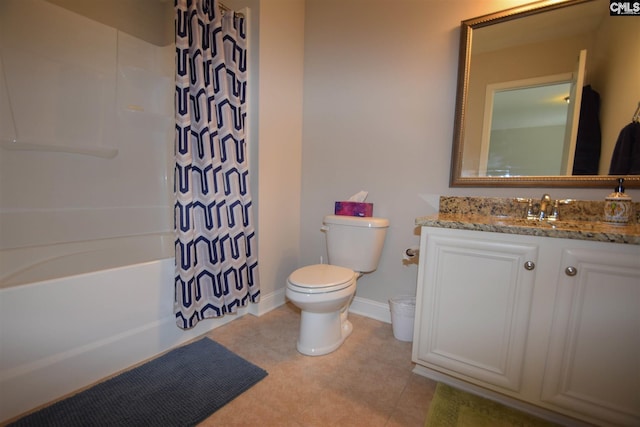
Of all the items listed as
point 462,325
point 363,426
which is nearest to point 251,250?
point 363,426

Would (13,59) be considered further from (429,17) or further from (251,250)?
(429,17)

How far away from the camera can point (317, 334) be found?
4.96 feet

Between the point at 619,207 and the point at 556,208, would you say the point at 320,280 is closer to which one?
the point at 556,208

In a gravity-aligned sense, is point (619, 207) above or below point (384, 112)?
below

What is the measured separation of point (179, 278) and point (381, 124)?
1585mm

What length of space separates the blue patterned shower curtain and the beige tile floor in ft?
1.13

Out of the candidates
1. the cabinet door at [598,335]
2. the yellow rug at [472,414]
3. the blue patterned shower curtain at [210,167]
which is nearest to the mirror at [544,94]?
the cabinet door at [598,335]

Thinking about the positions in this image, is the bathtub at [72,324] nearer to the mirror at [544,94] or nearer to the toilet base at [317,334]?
the toilet base at [317,334]

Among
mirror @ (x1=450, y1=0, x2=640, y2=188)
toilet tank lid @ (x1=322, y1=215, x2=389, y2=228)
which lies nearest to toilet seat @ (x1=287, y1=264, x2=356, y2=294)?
toilet tank lid @ (x1=322, y1=215, x2=389, y2=228)

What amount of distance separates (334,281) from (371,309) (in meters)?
0.70

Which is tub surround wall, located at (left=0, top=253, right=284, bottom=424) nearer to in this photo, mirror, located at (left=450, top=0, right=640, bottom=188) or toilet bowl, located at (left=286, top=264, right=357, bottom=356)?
toilet bowl, located at (left=286, top=264, right=357, bottom=356)

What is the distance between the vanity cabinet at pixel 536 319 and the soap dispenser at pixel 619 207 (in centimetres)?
38

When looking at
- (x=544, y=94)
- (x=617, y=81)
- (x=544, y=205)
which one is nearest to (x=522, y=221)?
(x=544, y=205)
